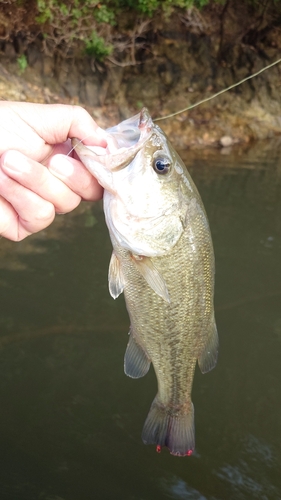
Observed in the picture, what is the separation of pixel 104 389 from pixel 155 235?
7.06ft

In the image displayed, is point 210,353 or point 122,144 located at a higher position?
point 122,144

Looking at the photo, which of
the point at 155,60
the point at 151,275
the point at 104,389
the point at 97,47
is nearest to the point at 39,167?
the point at 151,275

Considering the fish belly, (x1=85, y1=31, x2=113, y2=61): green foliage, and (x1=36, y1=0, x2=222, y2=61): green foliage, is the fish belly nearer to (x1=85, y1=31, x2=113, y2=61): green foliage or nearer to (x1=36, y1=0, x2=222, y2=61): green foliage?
(x1=36, y1=0, x2=222, y2=61): green foliage

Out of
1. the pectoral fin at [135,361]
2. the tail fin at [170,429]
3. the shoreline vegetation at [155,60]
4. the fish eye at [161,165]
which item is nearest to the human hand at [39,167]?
the fish eye at [161,165]

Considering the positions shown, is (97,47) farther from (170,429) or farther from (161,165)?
(170,429)

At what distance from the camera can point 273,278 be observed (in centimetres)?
583

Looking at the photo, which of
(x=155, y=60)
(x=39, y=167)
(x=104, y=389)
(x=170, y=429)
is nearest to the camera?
(x=39, y=167)

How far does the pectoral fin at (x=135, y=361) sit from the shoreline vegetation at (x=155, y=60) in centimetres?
862

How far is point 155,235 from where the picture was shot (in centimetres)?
226

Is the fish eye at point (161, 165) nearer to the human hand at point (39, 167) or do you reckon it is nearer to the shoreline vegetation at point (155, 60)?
the human hand at point (39, 167)

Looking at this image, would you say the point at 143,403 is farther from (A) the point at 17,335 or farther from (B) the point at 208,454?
(A) the point at 17,335

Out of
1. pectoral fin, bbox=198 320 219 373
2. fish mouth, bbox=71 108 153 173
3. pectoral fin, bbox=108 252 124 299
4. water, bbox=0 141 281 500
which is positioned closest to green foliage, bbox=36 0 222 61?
water, bbox=0 141 281 500

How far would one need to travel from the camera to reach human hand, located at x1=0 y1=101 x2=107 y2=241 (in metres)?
2.03

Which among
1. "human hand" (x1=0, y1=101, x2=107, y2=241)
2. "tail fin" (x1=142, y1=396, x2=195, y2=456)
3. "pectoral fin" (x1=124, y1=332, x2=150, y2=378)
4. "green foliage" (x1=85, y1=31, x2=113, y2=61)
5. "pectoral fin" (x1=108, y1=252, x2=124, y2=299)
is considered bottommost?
"tail fin" (x1=142, y1=396, x2=195, y2=456)
